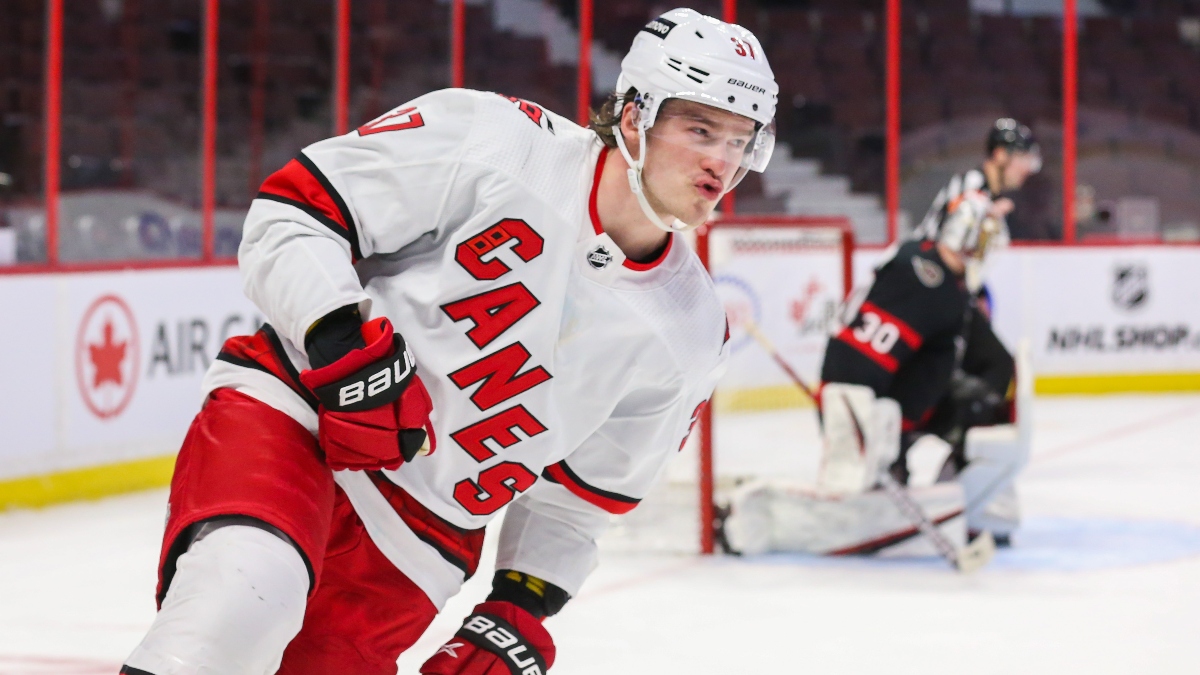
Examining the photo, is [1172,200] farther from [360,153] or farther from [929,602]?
[360,153]

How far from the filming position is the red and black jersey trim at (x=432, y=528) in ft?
5.59

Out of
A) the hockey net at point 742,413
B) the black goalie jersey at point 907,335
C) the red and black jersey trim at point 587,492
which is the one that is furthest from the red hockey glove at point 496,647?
the black goalie jersey at point 907,335

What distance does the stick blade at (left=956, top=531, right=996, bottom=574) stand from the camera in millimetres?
3691

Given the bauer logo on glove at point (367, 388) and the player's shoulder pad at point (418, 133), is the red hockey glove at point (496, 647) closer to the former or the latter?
the bauer logo on glove at point (367, 388)

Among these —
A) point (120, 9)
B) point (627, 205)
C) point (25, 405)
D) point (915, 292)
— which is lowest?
point (25, 405)

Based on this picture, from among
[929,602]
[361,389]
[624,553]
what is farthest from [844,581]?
[361,389]

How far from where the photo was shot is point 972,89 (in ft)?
27.4

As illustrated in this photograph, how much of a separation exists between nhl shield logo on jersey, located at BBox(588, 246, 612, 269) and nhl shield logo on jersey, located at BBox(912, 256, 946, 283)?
2.31m

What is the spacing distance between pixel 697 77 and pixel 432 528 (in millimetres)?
602

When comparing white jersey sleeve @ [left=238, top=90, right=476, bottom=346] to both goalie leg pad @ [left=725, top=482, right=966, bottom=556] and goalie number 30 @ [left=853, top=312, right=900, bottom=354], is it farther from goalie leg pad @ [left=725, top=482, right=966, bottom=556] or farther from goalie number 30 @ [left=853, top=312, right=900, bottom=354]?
goalie leg pad @ [left=725, top=482, right=966, bottom=556]

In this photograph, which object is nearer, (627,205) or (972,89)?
(627,205)

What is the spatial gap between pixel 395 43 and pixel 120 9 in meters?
1.82

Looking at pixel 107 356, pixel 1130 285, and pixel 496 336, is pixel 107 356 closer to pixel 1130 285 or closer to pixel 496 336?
pixel 496 336

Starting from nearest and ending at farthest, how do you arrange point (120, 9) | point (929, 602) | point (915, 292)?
1. point (929, 602)
2. point (915, 292)
3. point (120, 9)
